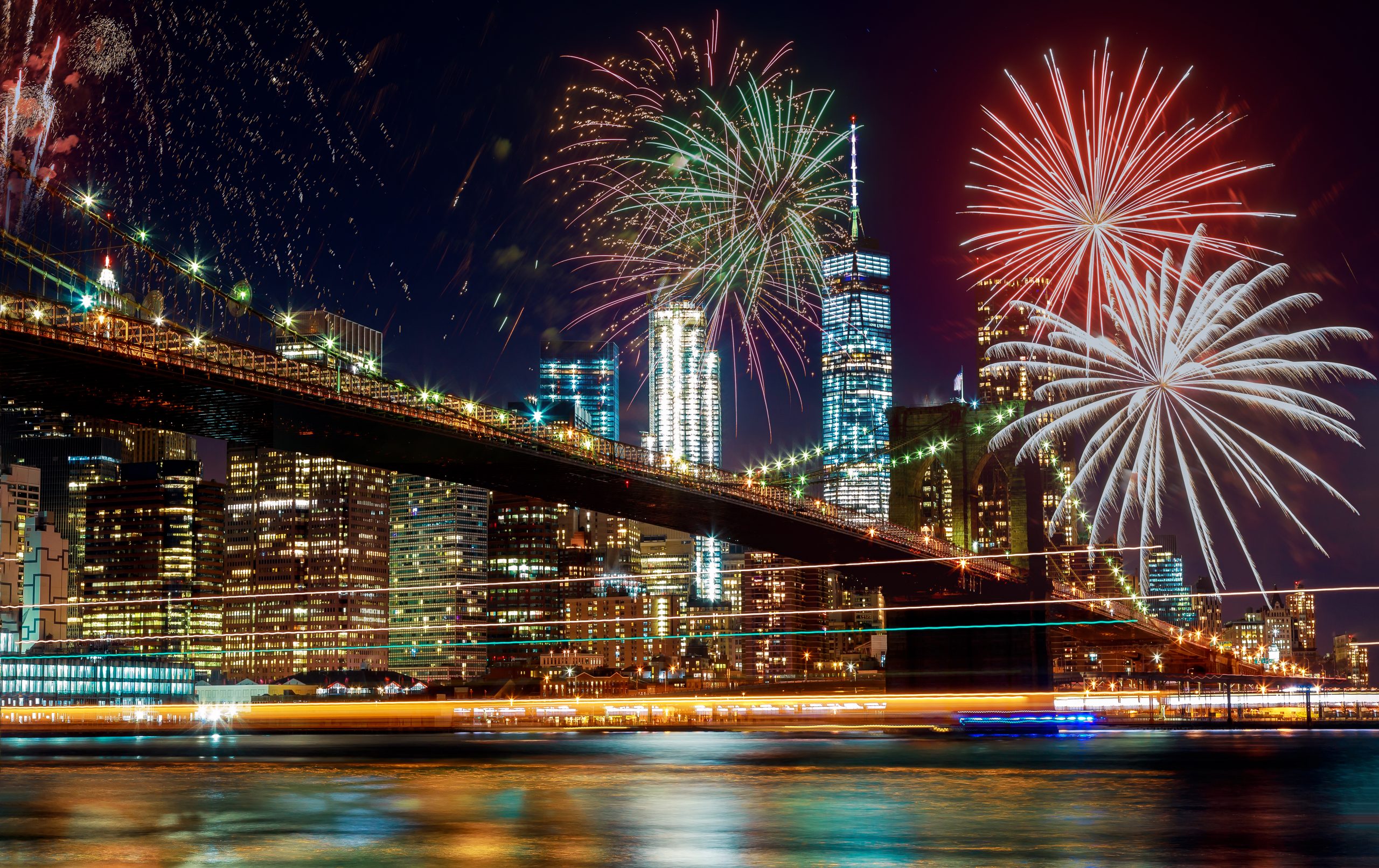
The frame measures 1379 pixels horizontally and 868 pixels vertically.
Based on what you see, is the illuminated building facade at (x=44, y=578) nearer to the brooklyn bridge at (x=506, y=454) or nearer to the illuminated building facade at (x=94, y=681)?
the illuminated building facade at (x=94, y=681)

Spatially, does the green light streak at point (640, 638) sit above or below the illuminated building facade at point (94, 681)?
above

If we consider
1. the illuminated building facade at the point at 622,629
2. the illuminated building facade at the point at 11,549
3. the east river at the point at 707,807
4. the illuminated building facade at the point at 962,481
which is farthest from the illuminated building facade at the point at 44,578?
the east river at the point at 707,807

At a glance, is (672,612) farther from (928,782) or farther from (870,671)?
(928,782)

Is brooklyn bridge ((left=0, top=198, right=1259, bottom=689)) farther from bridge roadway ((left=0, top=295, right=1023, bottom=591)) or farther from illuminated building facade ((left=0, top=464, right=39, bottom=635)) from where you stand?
illuminated building facade ((left=0, top=464, right=39, bottom=635))

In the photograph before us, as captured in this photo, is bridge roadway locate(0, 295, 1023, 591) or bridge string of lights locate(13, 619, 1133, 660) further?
bridge string of lights locate(13, 619, 1133, 660)

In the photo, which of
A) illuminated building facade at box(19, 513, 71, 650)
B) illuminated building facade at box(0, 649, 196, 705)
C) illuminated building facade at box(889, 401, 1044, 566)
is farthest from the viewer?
illuminated building facade at box(19, 513, 71, 650)

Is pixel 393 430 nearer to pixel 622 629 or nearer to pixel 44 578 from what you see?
pixel 44 578

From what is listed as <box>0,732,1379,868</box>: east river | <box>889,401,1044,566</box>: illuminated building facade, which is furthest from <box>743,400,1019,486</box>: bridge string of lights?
<box>0,732,1379,868</box>: east river
